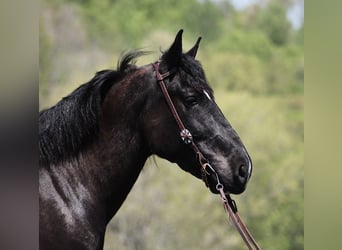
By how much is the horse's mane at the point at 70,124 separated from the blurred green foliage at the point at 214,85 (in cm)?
474

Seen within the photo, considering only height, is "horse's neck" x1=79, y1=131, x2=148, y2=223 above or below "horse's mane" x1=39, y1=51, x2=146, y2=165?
below

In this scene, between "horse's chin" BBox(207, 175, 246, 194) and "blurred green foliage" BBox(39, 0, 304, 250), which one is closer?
"horse's chin" BBox(207, 175, 246, 194)

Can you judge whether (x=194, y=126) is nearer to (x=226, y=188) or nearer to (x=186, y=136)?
(x=186, y=136)

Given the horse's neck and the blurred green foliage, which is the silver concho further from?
the blurred green foliage

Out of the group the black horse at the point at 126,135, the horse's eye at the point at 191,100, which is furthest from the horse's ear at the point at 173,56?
the horse's eye at the point at 191,100

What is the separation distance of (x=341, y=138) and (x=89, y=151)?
1120mm

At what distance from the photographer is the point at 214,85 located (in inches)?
361

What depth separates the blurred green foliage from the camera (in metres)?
7.62

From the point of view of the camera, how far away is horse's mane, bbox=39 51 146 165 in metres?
1.95

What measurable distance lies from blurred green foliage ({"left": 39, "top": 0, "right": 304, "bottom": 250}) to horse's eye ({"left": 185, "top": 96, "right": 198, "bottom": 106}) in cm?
474

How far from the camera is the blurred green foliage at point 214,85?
7.62 meters

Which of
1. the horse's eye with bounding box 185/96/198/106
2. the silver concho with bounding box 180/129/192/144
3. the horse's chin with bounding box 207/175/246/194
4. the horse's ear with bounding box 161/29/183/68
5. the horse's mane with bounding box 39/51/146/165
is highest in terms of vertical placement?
the horse's ear with bounding box 161/29/183/68

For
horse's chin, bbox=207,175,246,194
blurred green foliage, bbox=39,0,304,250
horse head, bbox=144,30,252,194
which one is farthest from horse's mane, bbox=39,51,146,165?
blurred green foliage, bbox=39,0,304,250

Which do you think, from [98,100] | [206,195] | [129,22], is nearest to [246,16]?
[129,22]
